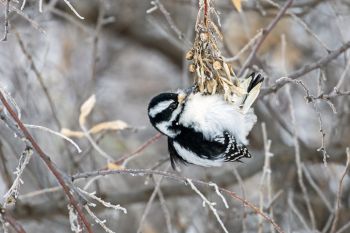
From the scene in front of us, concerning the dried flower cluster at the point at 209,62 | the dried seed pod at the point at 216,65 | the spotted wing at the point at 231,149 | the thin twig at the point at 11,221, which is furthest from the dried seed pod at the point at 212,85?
the thin twig at the point at 11,221

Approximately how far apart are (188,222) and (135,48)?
2409 millimetres

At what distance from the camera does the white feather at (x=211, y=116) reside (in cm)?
268

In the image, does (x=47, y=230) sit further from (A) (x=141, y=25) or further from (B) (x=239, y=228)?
(A) (x=141, y=25)

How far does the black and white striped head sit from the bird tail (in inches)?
9.4

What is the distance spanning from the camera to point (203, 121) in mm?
2729

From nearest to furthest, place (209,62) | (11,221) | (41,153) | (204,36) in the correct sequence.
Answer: (11,221), (41,153), (204,36), (209,62)

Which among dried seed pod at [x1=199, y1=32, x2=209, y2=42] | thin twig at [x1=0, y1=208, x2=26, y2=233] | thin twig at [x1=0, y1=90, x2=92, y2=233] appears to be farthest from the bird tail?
thin twig at [x1=0, y1=208, x2=26, y2=233]

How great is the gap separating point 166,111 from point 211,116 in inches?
7.1

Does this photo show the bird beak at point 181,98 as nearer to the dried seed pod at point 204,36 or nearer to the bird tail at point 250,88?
the bird tail at point 250,88

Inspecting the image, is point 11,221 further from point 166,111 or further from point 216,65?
point 166,111

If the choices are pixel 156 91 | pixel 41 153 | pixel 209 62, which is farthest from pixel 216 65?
pixel 156 91

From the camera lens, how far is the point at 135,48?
20.0ft

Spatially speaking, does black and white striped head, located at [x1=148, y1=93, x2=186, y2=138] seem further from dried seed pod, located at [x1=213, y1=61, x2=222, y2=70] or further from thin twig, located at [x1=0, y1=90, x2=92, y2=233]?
thin twig, located at [x1=0, y1=90, x2=92, y2=233]

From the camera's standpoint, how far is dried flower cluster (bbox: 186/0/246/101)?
7.50 feet
